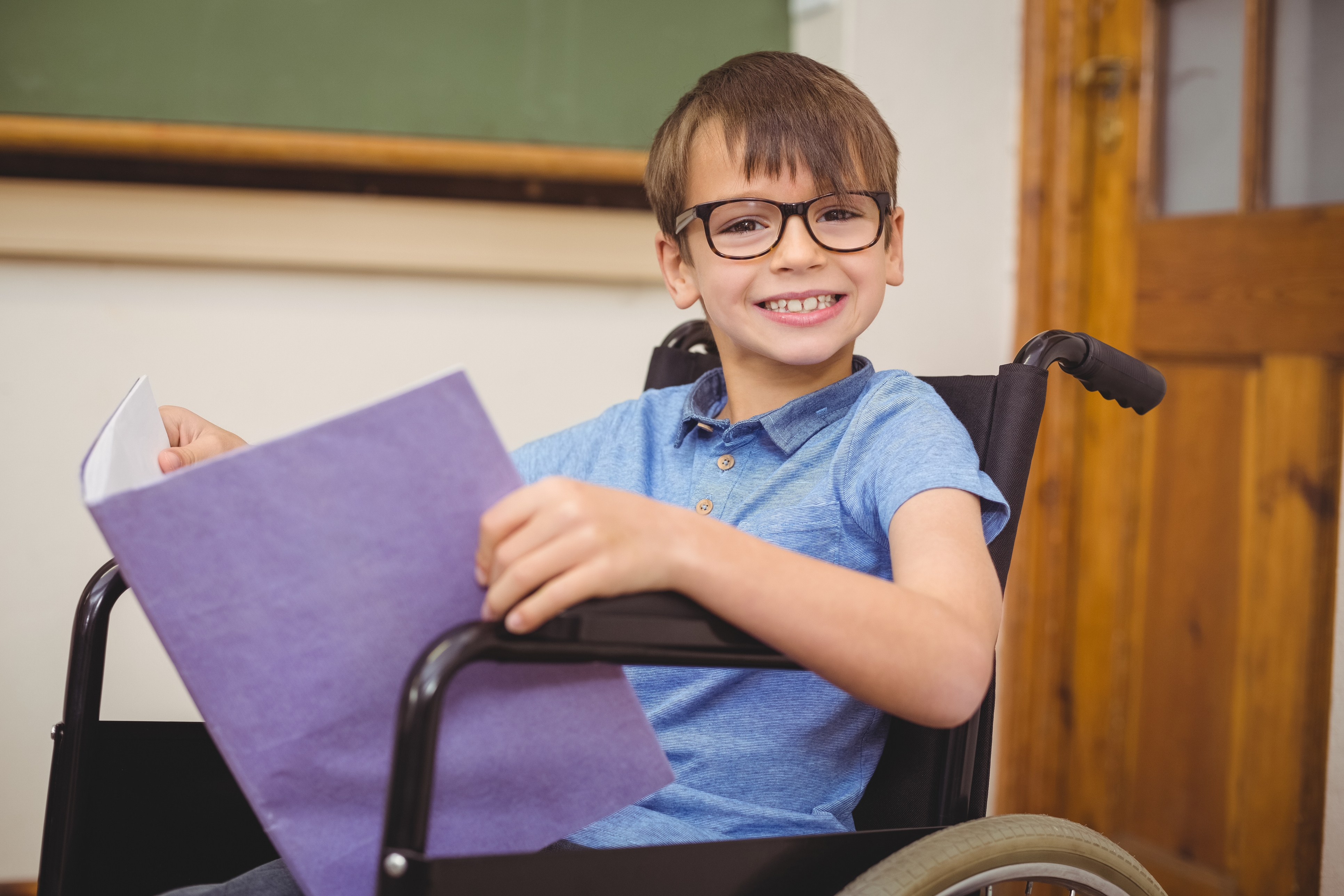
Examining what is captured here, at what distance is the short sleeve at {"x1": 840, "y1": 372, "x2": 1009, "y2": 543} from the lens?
2.07 ft

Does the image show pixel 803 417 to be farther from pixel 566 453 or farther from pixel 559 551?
pixel 559 551

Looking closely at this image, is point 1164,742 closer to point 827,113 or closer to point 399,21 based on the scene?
point 827,113

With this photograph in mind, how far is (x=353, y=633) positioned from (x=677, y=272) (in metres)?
0.50

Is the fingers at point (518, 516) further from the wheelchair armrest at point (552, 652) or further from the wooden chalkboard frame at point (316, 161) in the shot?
the wooden chalkboard frame at point (316, 161)

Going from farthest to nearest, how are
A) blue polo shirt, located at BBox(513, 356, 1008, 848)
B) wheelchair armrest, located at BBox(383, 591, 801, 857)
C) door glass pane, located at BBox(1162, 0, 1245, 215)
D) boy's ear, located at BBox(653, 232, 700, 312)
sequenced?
door glass pane, located at BBox(1162, 0, 1245, 215)
boy's ear, located at BBox(653, 232, 700, 312)
blue polo shirt, located at BBox(513, 356, 1008, 848)
wheelchair armrest, located at BBox(383, 591, 801, 857)

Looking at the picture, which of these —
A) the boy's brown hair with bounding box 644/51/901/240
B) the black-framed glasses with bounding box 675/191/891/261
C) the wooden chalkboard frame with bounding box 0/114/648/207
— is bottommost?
the black-framed glasses with bounding box 675/191/891/261

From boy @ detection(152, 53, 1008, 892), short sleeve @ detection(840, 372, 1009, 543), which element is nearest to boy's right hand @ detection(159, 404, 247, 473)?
boy @ detection(152, 53, 1008, 892)

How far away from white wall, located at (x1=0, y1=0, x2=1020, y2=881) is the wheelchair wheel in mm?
994

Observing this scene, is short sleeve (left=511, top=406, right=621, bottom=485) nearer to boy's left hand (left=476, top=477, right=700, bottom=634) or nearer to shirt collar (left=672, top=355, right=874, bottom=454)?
shirt collar (left=672, top=355, right=874, bottom=454)

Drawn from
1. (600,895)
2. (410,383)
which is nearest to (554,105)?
(410,383)

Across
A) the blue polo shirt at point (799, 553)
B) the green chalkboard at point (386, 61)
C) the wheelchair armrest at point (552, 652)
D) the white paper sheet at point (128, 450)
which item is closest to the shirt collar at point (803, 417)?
the blue polo shirt at point (799, 553)

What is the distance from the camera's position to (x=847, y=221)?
0.78 m

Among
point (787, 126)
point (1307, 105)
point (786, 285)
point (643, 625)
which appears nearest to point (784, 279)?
point (786, 285)

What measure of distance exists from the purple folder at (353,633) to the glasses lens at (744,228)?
0.36 metres
